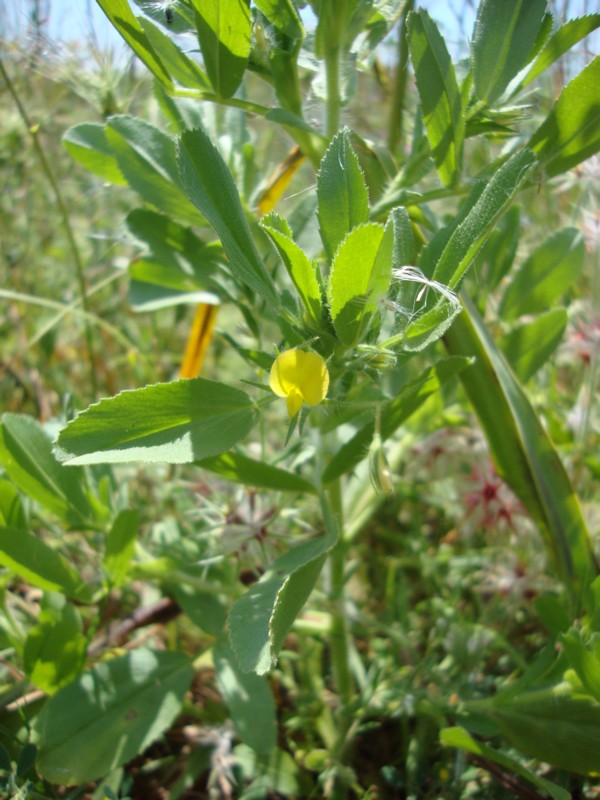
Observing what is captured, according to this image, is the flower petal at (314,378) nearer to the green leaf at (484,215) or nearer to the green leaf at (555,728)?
the green leaf at (484,215)

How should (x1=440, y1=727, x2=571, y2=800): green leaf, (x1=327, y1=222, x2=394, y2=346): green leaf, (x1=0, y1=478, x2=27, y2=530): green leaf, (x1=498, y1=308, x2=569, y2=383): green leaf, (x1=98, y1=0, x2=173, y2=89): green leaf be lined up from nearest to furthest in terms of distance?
(x1=327, y1=222, x2=394, y2=346): green leaf, (x1=98, y1=0, x2=173, y2=89): green leaf, (x1=440, y1=727, x2=571, y2=800): green leaf, (x1=0, y1=478, x2=27, y2=530): green leaf, (x1=498, y1=308, x2=569, y2=383): green leaf

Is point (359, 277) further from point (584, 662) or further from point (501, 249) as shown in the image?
point (501, 249)

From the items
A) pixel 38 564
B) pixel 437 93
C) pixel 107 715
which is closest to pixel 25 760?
pixel 107 715

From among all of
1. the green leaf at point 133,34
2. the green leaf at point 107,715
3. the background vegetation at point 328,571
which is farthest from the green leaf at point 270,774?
the green leaf at point 133,34

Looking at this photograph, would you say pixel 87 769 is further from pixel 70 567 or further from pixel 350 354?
pixel 350 354

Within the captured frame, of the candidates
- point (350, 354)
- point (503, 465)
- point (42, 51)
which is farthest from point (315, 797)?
point (42, 51)

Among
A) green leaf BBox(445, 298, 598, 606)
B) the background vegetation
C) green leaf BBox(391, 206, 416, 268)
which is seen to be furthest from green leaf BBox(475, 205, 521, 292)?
green leaf BBox(391, 206, 416, 268)

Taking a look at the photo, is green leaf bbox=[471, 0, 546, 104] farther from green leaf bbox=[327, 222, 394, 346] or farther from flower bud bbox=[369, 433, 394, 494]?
flower bud bbox=[369, 433, 394, 494]

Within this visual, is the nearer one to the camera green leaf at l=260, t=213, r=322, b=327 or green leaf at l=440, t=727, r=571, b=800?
green leaf at l=260, t=213, r=322, b=327
